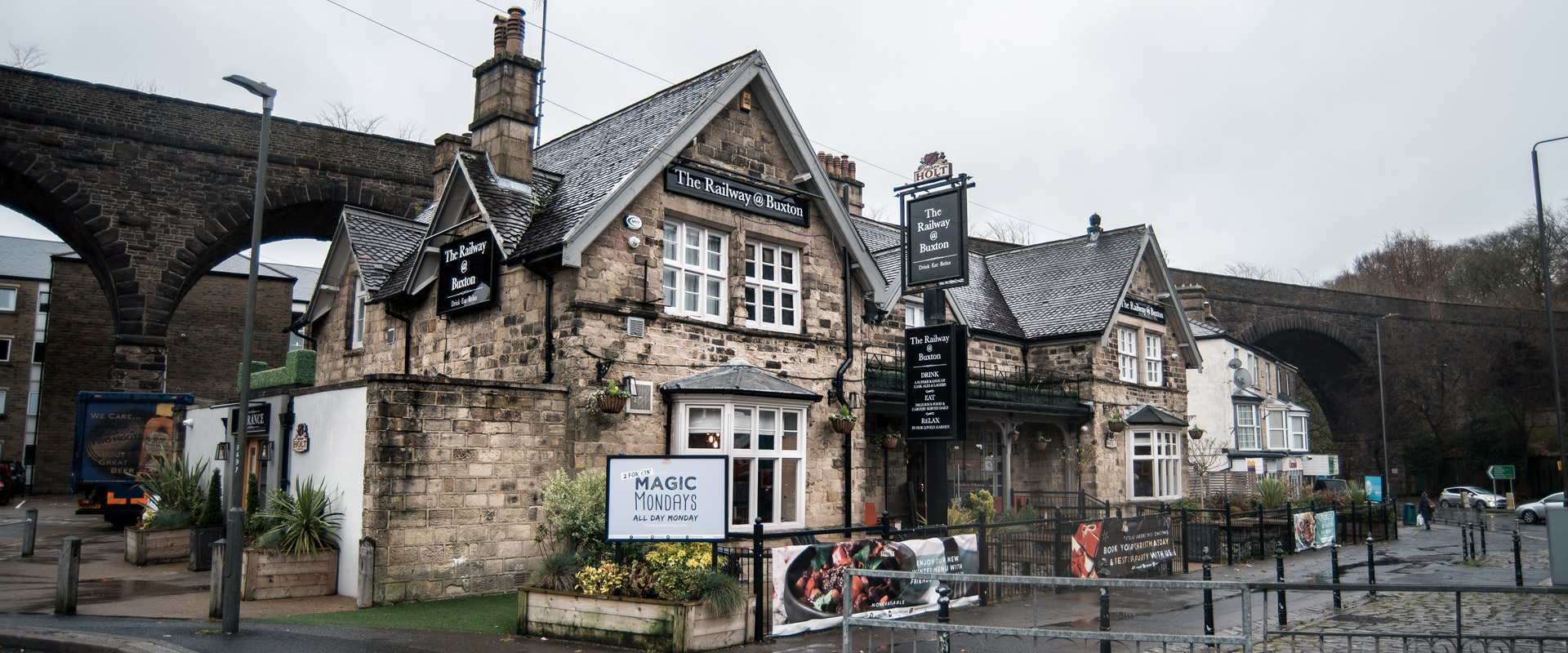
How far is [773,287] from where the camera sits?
17.6 meters

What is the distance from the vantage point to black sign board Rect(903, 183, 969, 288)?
15.5 m

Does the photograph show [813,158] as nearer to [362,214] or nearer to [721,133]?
[721,133]

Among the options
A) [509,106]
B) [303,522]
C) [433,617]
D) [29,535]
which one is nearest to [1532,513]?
[509,106]

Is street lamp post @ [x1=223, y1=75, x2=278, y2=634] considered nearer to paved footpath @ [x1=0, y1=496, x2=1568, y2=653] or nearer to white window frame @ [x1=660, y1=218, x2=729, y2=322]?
paved footpath @ [x1=0, y1=496, x2=1568, y2=653]

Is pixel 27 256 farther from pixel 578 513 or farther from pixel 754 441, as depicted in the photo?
pixel 578 513

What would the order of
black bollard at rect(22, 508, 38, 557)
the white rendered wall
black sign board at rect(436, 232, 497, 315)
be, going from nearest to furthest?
the white rendered wall, black sign board at rect(436, 232, 497, 315), black bollard at rect(22, 508, 38, 557)

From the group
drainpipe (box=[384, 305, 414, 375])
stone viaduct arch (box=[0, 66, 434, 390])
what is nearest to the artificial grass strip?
drainpipe (box=[384, 305, 414, 375])

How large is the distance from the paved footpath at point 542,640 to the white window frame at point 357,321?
5.78m

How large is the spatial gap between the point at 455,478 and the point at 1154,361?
23.2 meters

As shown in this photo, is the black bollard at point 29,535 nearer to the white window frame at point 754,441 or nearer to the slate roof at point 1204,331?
the white window frame at point 754,441

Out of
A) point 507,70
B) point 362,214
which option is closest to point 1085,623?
point 507,70

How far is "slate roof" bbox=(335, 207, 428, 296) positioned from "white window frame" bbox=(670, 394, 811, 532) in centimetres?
700

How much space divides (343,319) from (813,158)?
1097 centimetres

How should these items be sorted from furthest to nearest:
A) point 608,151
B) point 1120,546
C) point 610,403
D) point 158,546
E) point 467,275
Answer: point 608,151 → point 158,546 → point 467,275 → point 1120,546 → point 610,403
